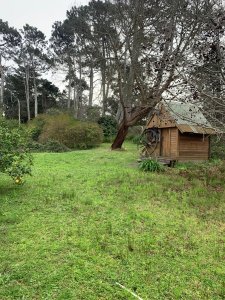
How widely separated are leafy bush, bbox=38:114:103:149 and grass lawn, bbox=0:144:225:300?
12126 mm

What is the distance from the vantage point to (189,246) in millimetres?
4711

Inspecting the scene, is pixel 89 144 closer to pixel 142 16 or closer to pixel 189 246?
pixel 142 16

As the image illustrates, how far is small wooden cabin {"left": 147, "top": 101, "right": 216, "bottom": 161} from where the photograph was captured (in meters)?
13.7

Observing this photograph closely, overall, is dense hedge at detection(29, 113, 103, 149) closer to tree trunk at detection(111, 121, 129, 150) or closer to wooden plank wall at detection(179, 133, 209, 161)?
tree trunk at detection(111, 121, 129, 150)

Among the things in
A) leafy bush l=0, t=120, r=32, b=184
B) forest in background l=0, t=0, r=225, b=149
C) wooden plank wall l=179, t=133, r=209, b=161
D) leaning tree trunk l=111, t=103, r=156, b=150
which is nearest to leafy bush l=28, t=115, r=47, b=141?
forest in background l=0, t=0, r=225, b=149

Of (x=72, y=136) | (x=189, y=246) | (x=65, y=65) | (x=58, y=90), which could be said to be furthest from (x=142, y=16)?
(x=58, y=90)

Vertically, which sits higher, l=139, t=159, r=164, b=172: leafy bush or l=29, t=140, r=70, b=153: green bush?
l=29, t=140, r=70, b=153: green bush

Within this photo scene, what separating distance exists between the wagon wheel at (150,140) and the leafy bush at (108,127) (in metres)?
8.77

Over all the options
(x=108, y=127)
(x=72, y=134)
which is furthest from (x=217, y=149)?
(x=108, y=127)

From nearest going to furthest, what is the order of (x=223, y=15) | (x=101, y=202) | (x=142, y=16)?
1. (x=101, y=202)
2. (x=223, y=15)
3. (x=142, y=16)

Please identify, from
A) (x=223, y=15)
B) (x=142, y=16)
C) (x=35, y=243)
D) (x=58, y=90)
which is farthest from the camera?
(x=58, y=90)

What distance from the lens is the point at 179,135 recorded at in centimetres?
1393

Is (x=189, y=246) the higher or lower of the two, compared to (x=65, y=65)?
lower

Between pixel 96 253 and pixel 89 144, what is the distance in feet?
55.5
